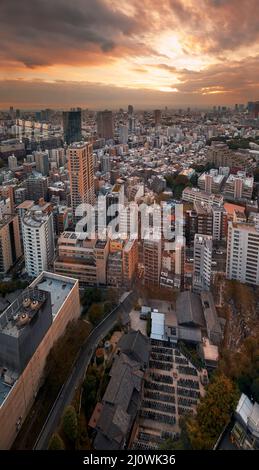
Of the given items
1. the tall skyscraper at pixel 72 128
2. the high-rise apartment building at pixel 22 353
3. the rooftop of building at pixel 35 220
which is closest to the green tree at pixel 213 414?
the high-rise apartment building at pixel 22 353

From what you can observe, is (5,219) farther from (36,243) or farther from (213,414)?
(213,414)

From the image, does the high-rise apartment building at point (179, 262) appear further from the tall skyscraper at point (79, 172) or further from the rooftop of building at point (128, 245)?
the tall skyscraper at point (79, 172)

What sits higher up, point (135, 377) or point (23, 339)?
point (23, 339)

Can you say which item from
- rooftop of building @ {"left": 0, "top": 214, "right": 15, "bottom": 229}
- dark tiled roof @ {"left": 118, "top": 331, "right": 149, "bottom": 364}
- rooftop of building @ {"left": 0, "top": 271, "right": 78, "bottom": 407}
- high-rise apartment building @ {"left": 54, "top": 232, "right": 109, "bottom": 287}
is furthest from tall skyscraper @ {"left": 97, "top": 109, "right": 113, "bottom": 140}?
rooftop of building @ {"left": 0, "top": 271, "right": 78, "bottom": 407}

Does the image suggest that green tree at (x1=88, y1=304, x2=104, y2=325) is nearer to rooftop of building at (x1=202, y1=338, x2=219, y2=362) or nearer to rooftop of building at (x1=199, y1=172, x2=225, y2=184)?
rooftop of building at (x1=202, y1=338, x2=219, y2=362)

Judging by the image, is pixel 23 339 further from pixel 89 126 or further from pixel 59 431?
pixel 89 126

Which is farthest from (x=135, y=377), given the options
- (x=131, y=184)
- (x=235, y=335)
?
(x=131, y=184)
